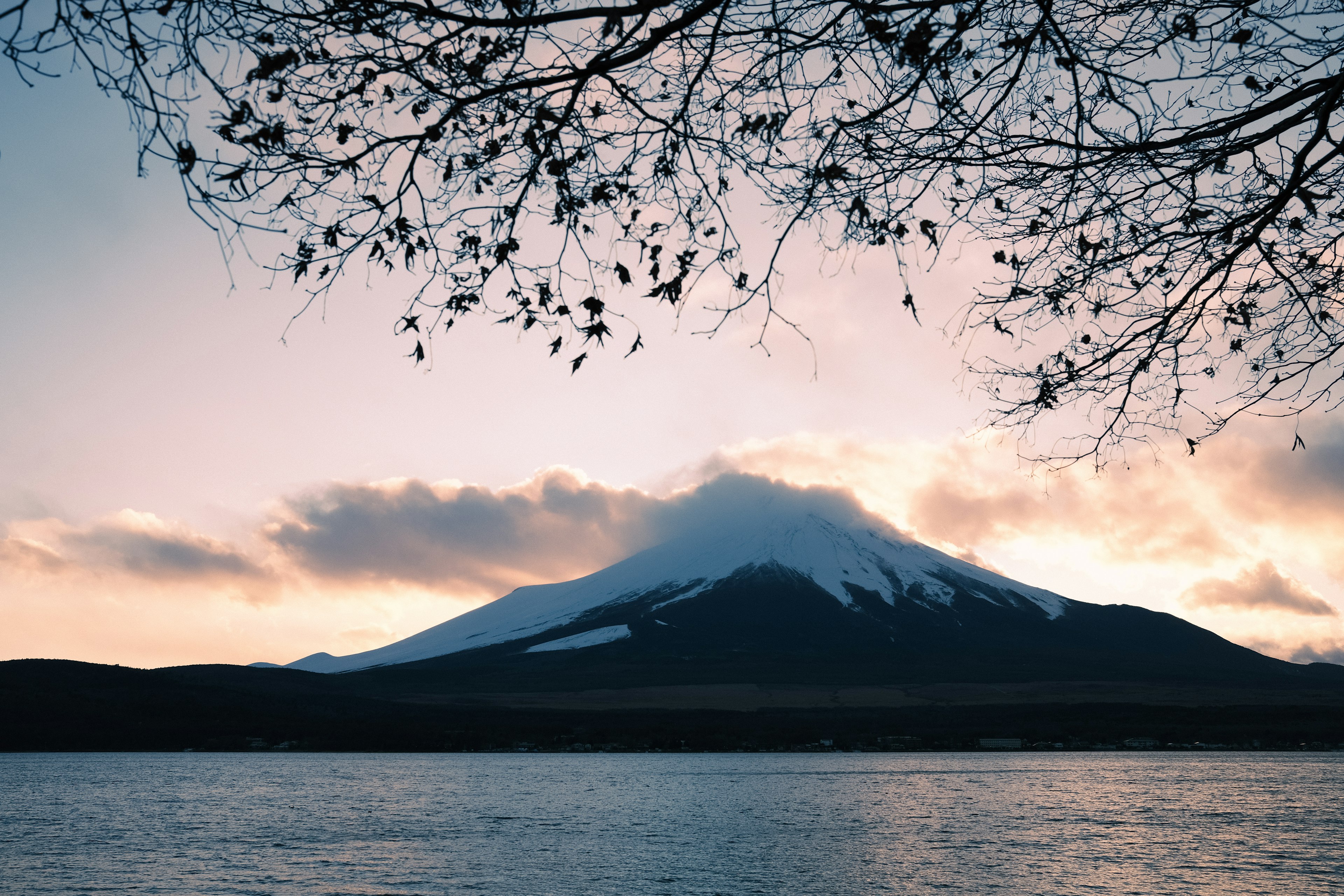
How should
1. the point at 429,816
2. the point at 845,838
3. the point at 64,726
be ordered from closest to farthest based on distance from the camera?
the point at 845,838
the point at 429,816
the point at 64,726

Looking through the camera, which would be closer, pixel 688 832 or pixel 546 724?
pixel 688 832

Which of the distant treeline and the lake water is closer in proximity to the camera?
the lake water

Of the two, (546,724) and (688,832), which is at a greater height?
(546,724)

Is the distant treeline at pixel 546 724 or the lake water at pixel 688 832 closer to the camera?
the lake water at pixel 688 832

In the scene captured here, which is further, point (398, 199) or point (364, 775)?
point (364, 775)

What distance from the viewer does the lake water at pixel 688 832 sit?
113 ft

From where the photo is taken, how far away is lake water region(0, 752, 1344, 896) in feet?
113

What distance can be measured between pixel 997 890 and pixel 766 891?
693cm

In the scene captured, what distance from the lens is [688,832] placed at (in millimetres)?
51656

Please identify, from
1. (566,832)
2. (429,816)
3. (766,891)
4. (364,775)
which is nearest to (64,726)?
(364,775)

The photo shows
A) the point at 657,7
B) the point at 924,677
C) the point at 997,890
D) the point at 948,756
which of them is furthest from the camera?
the point at 924,677

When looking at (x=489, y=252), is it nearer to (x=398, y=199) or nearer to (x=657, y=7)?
(x=398, y=199)

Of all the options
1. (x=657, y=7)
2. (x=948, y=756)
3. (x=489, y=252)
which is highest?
(x=657, y=7)

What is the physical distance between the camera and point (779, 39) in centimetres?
995
